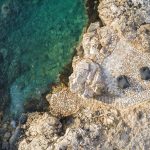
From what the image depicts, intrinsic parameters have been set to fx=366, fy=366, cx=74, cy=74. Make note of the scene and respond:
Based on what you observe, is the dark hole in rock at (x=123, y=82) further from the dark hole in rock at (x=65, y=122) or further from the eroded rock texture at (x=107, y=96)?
the dark hole in rock at (x=65, y=122)

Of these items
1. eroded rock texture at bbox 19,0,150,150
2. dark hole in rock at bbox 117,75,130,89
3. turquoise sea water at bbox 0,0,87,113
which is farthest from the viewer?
turquoise sea water at bbox 0,0,87,113

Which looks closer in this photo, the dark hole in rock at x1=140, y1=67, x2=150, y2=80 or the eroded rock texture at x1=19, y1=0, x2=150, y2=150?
the eroded rock texture at x1=19, y1=0, x2=150, y2=150

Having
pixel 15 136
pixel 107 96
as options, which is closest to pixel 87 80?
pixel 107 96

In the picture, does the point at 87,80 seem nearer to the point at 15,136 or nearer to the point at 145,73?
the point at 145,73

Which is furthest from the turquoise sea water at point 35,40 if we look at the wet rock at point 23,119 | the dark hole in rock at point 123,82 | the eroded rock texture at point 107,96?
the dark hole in rock at point 123,82

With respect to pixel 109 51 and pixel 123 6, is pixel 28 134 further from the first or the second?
pixel 123 6

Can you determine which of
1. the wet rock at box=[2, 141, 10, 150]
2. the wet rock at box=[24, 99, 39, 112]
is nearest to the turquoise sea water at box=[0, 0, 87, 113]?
the wet rock at box=[24, 99, 39, 112]

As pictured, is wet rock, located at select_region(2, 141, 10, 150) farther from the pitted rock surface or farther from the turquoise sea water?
the pitted rock surface
